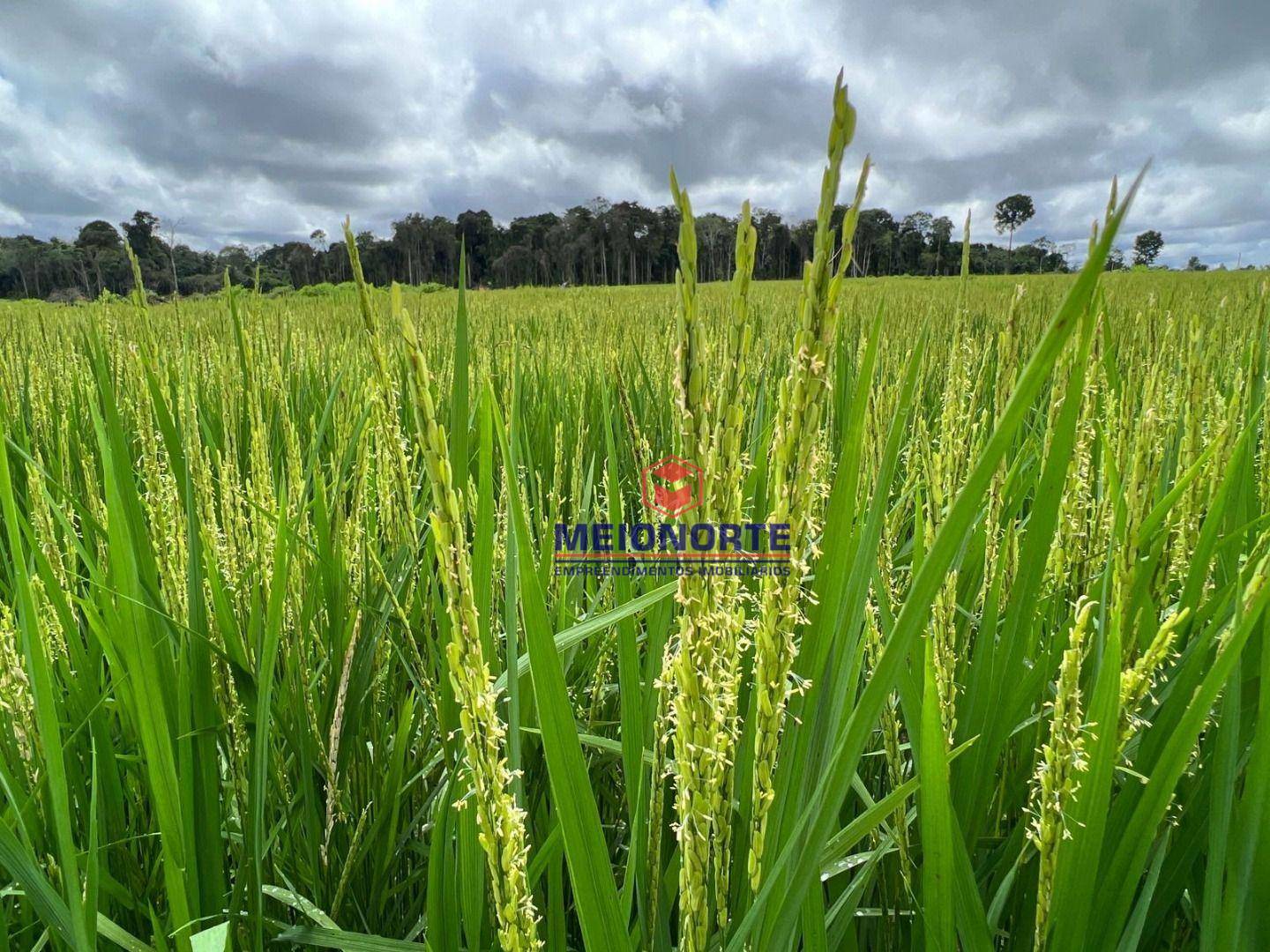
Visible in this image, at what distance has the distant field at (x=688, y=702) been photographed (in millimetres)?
370

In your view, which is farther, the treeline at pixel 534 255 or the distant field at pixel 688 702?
the treeline at pixel 534 255

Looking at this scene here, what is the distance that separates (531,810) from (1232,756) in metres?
0.77

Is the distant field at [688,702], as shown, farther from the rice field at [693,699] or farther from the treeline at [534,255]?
the treeline at [534,255]

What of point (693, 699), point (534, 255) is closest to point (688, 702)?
point (693, 699)

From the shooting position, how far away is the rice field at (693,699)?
361mm

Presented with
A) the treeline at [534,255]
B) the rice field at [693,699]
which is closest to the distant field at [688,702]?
the rice field at [693,699]

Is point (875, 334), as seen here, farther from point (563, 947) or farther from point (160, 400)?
point (160, 400)

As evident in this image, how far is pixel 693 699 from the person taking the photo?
348 mm

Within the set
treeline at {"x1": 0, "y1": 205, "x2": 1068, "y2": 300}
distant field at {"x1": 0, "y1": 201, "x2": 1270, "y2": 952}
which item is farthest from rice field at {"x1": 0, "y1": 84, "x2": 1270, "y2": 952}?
treeline at {"x1": 0, "y1": 205, "x2": 1068, "y2": 300}

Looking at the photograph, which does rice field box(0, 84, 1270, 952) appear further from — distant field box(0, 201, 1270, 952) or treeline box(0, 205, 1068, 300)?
treeline box(0, 205, 1068, 300)

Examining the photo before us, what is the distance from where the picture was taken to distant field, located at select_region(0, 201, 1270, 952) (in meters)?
0.37

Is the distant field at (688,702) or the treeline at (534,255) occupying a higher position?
the treeline at (534,255)

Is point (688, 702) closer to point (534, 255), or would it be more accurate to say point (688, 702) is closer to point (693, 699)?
point (693, 699)

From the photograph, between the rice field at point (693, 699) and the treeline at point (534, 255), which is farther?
the treeline at point (534, 255)
